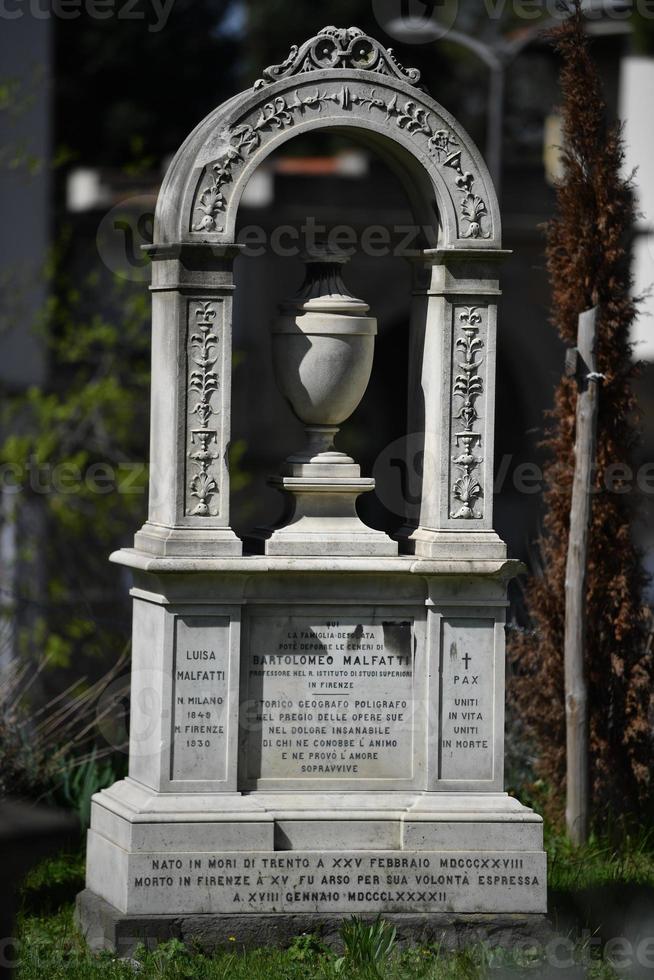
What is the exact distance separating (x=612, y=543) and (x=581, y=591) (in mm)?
419

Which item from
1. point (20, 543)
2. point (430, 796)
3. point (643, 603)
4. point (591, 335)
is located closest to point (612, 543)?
point (643, 603)

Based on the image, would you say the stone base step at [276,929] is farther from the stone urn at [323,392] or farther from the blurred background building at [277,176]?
the blurred background building at [277,176]

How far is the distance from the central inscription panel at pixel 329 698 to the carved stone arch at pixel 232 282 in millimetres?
425

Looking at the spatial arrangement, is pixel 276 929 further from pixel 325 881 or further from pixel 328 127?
pixel 328 127

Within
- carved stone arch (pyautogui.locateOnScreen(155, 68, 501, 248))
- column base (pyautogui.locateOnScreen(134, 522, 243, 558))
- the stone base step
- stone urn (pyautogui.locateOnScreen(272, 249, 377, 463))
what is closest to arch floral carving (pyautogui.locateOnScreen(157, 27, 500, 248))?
carved stone arch (pyautogui.locateOnScreen(155, 68, 501, 248))

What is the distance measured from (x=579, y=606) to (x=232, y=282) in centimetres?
252

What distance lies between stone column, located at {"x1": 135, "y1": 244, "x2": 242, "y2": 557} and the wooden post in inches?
81.3

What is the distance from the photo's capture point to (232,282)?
6477mm

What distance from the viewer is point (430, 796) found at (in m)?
6.48

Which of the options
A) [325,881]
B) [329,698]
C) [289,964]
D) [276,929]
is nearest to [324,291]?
[329,698]

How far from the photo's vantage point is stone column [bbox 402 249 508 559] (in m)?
6.54

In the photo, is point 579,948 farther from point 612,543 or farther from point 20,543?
point 20,543

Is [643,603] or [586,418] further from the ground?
[586,418]

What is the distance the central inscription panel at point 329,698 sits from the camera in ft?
21.2
